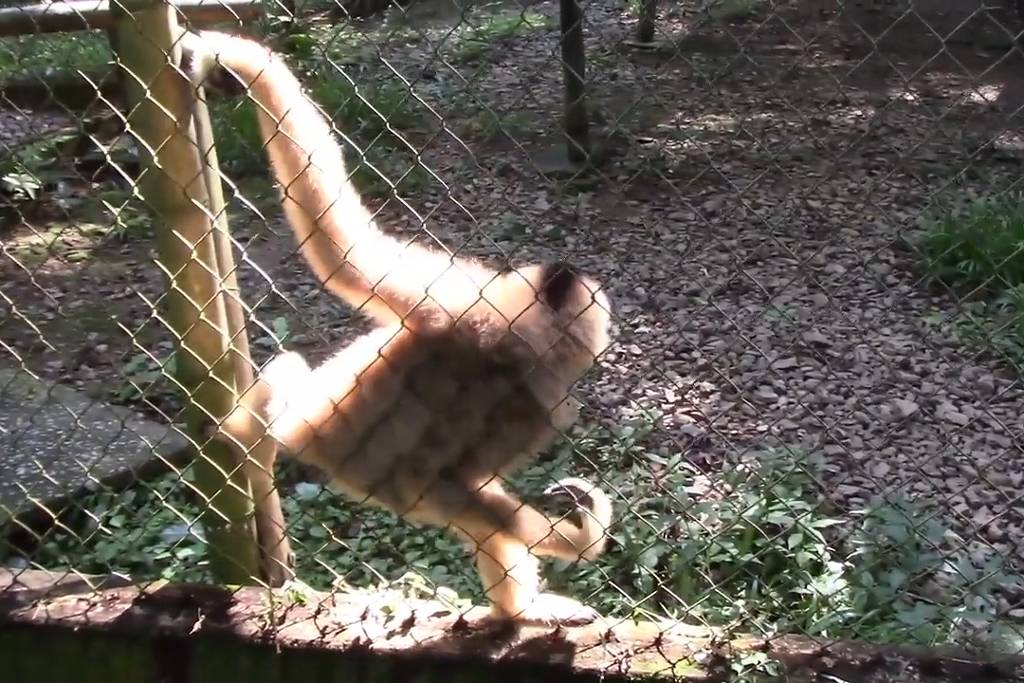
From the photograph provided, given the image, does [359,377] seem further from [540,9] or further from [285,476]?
[540,9]

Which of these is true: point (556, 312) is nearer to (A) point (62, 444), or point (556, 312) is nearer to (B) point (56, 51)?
(A) point (62, 444)

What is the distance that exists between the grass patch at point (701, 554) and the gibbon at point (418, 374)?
1.54 feet

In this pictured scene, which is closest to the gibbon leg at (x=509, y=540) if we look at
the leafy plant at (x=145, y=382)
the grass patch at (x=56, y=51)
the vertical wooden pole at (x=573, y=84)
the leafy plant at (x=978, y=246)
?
the leafy plant at (x=145, y=382)

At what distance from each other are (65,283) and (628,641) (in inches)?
187

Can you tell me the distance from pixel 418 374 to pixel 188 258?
2.28 feet

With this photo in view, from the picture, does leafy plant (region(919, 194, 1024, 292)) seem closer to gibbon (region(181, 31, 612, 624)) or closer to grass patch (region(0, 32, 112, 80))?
Result: gibbon (region(181, 31, 612, 624))

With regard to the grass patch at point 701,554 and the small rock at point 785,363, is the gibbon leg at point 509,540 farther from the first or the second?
the small rock at point 785,363

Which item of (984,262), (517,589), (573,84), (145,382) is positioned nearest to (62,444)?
(145,382)

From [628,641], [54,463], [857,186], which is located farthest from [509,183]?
[628,641]

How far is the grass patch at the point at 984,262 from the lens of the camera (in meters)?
5.27

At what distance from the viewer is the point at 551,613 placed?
2945 mm

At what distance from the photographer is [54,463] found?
3.96m

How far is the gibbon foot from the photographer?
9.00 ft

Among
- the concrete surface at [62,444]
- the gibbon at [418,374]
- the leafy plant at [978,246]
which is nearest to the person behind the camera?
the gibbon at [418,374]
